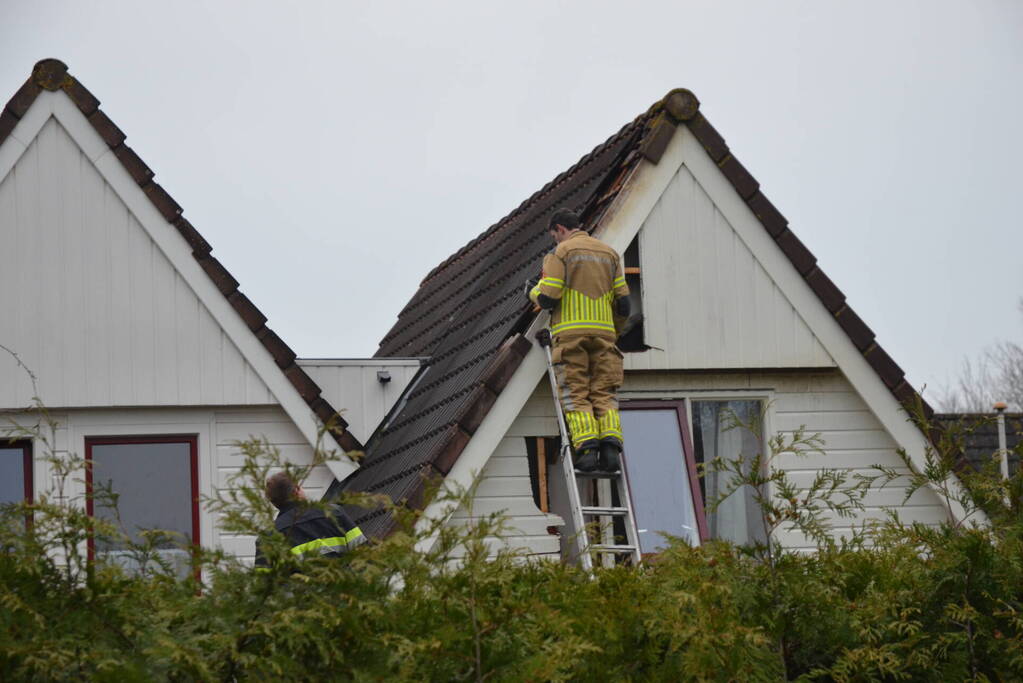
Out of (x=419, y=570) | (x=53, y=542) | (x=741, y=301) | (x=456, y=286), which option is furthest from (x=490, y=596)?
(x=456, y=286)

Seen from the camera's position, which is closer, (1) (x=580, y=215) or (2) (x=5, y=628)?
(2) (x=5, y=628)

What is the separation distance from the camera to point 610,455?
384 inches

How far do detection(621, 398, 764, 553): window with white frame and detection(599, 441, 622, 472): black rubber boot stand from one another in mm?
738

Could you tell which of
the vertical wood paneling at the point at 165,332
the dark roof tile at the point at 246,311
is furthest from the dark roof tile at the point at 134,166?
the dark roof tile at the point at 246,311

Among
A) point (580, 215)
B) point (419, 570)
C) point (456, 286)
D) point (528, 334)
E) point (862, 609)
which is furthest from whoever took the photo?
point (456, 286)

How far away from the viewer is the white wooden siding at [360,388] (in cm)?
1184

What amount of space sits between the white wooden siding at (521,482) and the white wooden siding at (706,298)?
0.91 meters

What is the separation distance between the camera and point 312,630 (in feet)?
14.1

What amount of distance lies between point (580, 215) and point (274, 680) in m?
7.27

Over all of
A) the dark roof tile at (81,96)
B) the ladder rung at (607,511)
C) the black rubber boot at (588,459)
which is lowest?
the ladder rung at (607,511)

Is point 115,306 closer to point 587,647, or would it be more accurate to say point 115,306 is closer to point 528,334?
point 528,334

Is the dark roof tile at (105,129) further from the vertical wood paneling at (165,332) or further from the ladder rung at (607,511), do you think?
the ladder rung at (607,511)

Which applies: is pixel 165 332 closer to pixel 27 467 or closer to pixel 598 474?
pixel 27 467

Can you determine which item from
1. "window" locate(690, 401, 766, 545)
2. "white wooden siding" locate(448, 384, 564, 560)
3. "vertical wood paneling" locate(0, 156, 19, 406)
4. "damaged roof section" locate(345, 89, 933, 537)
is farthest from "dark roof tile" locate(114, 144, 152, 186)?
"window" locate(690, 401, 766, 545)
